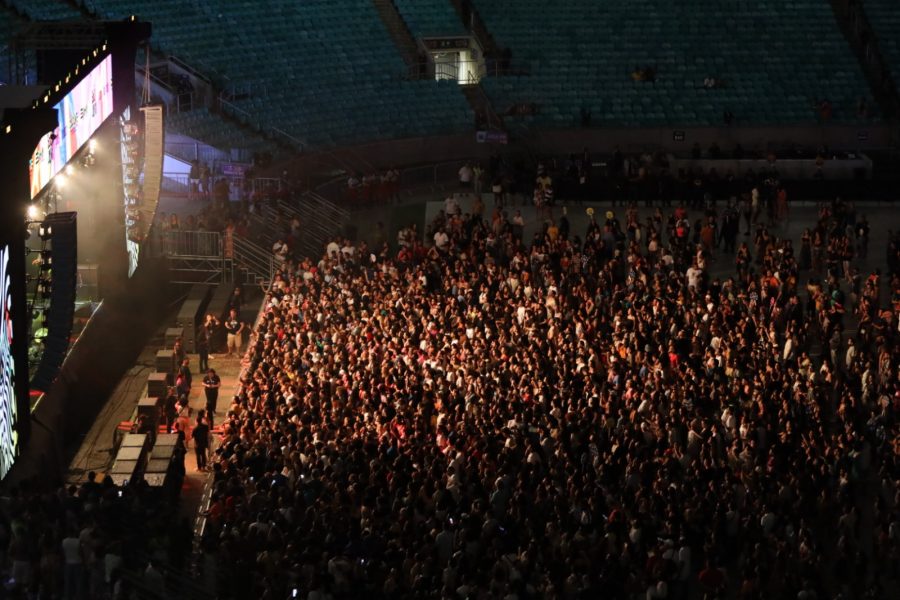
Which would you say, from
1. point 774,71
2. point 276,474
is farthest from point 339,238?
point 774,71

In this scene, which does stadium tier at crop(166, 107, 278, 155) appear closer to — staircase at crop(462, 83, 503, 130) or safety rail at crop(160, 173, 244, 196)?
safety rail at crop(160, 173, 244, 196)

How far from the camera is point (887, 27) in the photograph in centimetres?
4878

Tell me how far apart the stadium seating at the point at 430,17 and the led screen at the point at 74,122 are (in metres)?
17.1

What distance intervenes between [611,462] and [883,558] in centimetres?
397

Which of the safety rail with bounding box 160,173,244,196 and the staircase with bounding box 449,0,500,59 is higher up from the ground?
the staircase with bounding box 449,0,500,59

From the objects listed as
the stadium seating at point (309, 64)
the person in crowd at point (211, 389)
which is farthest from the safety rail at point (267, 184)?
the person in crowd at point (211, 389)

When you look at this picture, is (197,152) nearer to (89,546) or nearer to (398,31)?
→ (398,31)

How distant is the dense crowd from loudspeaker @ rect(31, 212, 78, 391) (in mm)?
2868

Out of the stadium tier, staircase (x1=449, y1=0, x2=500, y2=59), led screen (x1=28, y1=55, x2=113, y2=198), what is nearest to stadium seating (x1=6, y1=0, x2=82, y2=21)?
the stadium tier

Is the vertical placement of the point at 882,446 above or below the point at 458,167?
below

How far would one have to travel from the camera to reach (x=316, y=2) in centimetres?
4675

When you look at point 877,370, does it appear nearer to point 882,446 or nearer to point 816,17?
point 882,446

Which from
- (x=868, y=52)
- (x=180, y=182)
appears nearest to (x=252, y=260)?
(x=180, y=182)

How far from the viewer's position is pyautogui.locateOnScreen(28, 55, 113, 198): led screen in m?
25.9
